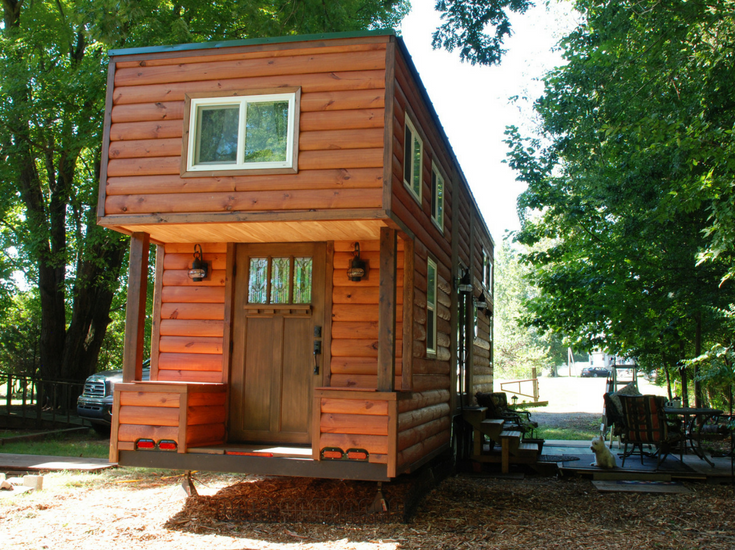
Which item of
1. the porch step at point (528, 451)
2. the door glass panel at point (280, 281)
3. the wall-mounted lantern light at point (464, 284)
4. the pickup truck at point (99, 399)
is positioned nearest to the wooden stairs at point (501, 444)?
the porch step at point (528, 451)

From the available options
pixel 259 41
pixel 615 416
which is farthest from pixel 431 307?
pixel 259 41

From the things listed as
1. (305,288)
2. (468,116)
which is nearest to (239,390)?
(305,288)

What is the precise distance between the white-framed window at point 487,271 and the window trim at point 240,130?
31.4 feet

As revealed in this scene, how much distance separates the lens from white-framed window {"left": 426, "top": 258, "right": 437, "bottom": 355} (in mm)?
8506

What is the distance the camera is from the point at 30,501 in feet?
23.4

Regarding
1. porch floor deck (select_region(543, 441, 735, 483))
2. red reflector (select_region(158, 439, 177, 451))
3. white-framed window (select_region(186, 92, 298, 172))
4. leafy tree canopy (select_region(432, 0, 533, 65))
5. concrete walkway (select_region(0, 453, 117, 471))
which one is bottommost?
concrete walkway (select_region(0, 453, 117, 471))

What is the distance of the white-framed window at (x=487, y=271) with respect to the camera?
15423mm

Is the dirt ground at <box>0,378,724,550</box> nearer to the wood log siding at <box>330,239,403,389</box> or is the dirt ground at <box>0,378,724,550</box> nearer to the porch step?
the porch step

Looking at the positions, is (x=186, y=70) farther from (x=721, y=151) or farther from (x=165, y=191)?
(x=721, y=151)

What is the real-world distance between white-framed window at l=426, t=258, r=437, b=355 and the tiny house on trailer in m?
0.20

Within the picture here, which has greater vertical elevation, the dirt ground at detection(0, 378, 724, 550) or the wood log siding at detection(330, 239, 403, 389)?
the wood log siding at detection(330, 239, 403, 389)

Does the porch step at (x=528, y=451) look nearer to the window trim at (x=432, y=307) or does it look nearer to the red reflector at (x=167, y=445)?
the window trim at (x=432, y=307)

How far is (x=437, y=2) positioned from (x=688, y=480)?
366 inches

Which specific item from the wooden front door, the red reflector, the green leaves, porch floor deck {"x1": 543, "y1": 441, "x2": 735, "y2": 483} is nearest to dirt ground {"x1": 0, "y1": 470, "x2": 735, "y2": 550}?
porch floor deck {"x1": 543, "y1": 441, "x2": 735, "y2": 483}
